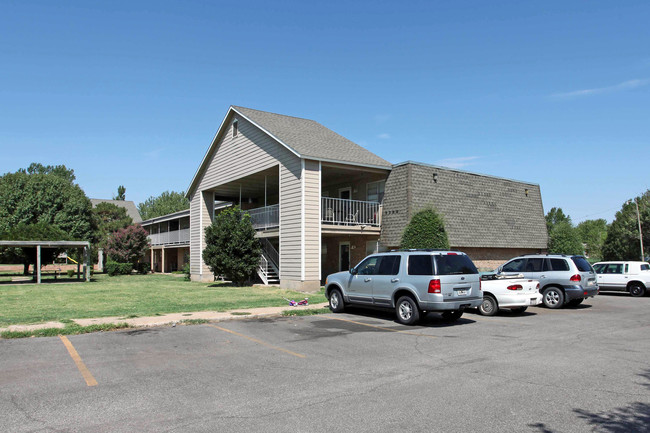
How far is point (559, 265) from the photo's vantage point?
1612 centimetres

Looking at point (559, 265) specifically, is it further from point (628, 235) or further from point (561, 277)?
point (628, 235)

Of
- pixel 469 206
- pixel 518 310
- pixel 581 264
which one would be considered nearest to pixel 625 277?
pixel 581 264

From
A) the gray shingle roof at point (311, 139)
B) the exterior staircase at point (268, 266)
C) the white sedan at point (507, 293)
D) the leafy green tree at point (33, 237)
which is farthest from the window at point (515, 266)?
the leafy green tree at point (33, 237)

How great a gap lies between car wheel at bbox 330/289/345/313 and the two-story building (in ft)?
20.0

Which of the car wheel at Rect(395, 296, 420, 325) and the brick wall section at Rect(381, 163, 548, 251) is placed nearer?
the car wheel at Rect(395, 296, 420, 325)

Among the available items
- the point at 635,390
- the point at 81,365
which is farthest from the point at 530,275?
the point at 81,365

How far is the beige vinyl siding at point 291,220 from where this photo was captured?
20844 mm

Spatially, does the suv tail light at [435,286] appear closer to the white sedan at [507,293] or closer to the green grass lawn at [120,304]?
the white sedan at [507,293]

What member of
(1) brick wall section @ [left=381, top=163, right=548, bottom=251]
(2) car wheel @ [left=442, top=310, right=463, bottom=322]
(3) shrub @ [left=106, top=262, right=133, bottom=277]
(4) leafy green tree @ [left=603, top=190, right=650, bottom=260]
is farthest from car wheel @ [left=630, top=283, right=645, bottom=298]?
(3) shrub @ [left=106, top=262, right=133, bottom=277]

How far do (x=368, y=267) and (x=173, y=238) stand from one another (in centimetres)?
3185

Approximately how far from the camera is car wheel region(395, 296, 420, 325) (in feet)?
38.1

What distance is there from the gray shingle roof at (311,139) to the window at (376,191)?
A: 1160 mm

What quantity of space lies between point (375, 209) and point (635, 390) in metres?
17.7

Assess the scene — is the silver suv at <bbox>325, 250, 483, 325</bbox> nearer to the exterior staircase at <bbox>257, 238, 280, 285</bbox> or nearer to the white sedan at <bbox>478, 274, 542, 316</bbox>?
the white sedan at <bbox>478, 274, 542, 316</bbox>
